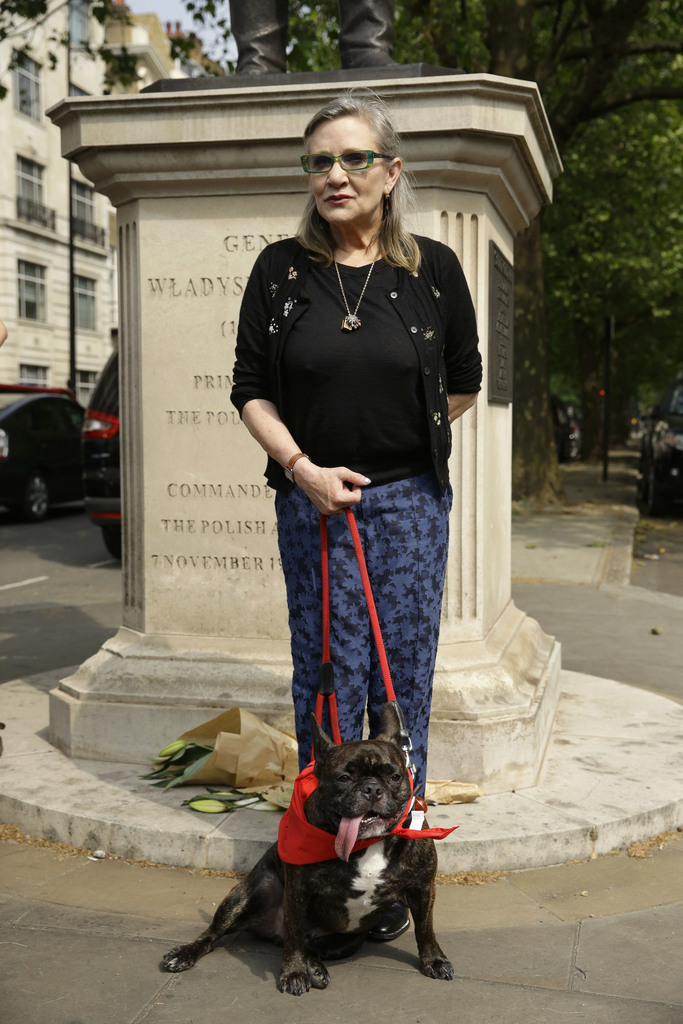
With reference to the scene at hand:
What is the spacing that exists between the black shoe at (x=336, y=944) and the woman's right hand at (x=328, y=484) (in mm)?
1159

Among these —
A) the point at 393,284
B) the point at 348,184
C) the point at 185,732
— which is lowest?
the point at 185,732

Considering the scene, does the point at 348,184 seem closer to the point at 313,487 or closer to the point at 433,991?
the point at 313,487

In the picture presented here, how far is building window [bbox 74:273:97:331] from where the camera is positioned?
145 ft

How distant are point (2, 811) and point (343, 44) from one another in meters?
3.26

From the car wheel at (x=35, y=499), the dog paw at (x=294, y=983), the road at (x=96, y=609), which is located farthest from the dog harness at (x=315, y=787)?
the car wheel at (x=35, y=499)

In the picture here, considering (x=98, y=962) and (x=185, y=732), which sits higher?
(x=185, y=732)

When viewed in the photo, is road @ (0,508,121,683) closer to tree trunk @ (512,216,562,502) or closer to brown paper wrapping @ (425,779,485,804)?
brown paper wrapping @ (425,779,485,804)

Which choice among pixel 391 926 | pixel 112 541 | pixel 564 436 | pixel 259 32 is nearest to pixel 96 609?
pixel 112 541

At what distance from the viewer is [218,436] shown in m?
4.53

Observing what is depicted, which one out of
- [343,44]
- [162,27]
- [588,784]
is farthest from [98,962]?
[162,27]

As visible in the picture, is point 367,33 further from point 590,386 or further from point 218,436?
point 590,386

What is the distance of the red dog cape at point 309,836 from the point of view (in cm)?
279

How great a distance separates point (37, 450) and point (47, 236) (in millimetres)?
26921

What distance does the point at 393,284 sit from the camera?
10.1ft
